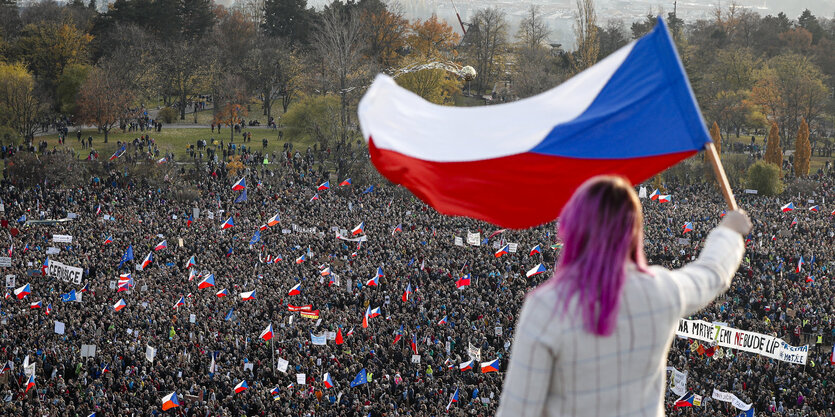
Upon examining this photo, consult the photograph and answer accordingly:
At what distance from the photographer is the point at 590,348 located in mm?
2240

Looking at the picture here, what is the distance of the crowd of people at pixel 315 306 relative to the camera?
18250 millimetres

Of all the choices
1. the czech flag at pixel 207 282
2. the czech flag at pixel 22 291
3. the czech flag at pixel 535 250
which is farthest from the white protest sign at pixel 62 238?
the czech flag at pixel 535 250

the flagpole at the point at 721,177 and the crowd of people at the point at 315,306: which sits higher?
the flagpole at the point at 721,177

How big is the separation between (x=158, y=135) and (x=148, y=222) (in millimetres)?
25659

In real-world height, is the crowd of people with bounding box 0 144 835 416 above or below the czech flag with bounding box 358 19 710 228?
below

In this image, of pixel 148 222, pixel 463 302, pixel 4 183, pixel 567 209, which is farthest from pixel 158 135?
pixel 567 209

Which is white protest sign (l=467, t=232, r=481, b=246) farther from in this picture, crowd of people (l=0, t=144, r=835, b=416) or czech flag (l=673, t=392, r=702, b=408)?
czech flag (l=673, t=392, r=702, b=408)

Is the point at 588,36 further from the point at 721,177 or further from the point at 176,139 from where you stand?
the point at 721,177

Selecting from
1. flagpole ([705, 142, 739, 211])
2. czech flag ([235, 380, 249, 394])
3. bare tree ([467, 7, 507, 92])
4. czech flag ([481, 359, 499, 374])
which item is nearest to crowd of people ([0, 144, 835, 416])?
czech flag ([235, 380, 249, 394])

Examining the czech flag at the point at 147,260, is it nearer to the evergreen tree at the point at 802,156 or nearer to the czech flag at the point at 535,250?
the czech flag at the point at 535,250

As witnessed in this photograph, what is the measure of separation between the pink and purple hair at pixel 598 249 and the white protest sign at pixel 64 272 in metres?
24.9

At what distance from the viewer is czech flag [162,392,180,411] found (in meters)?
17.1

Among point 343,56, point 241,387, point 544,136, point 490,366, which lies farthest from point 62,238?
point 343,56

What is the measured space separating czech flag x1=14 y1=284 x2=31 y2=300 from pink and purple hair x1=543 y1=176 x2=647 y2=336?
24843mm
